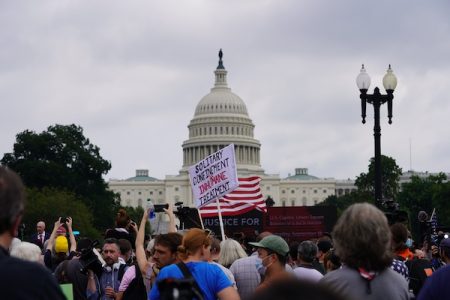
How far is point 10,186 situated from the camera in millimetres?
5023

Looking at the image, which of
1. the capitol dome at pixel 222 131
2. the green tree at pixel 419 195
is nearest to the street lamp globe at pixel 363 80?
the green tree at pixel 419 195

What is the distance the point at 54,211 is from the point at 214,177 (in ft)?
199

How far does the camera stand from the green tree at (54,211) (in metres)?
76.7

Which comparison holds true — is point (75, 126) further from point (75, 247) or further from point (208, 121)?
point (75, 247)

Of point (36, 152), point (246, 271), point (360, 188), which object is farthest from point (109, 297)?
point (360, 188)

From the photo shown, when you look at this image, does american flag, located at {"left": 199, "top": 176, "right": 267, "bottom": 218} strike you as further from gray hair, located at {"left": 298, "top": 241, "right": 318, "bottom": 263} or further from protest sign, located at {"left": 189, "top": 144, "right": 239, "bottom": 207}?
gray hair, located at {"left": 298, "top": 241, "right": 318, "bottom": 263}

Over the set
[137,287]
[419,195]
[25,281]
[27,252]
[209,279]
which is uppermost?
[419,195]

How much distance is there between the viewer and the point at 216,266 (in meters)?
8.21

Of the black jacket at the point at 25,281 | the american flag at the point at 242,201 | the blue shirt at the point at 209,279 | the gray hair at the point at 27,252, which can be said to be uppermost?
the american flag at the point at 242,201

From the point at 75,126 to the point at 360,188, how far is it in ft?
93.6

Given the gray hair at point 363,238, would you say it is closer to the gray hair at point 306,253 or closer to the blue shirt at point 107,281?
the gray hair at point 306,253

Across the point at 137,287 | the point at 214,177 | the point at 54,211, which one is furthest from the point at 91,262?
the point at 54,211

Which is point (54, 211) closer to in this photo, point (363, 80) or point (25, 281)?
point (363, 80)

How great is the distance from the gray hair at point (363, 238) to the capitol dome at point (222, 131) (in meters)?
164
